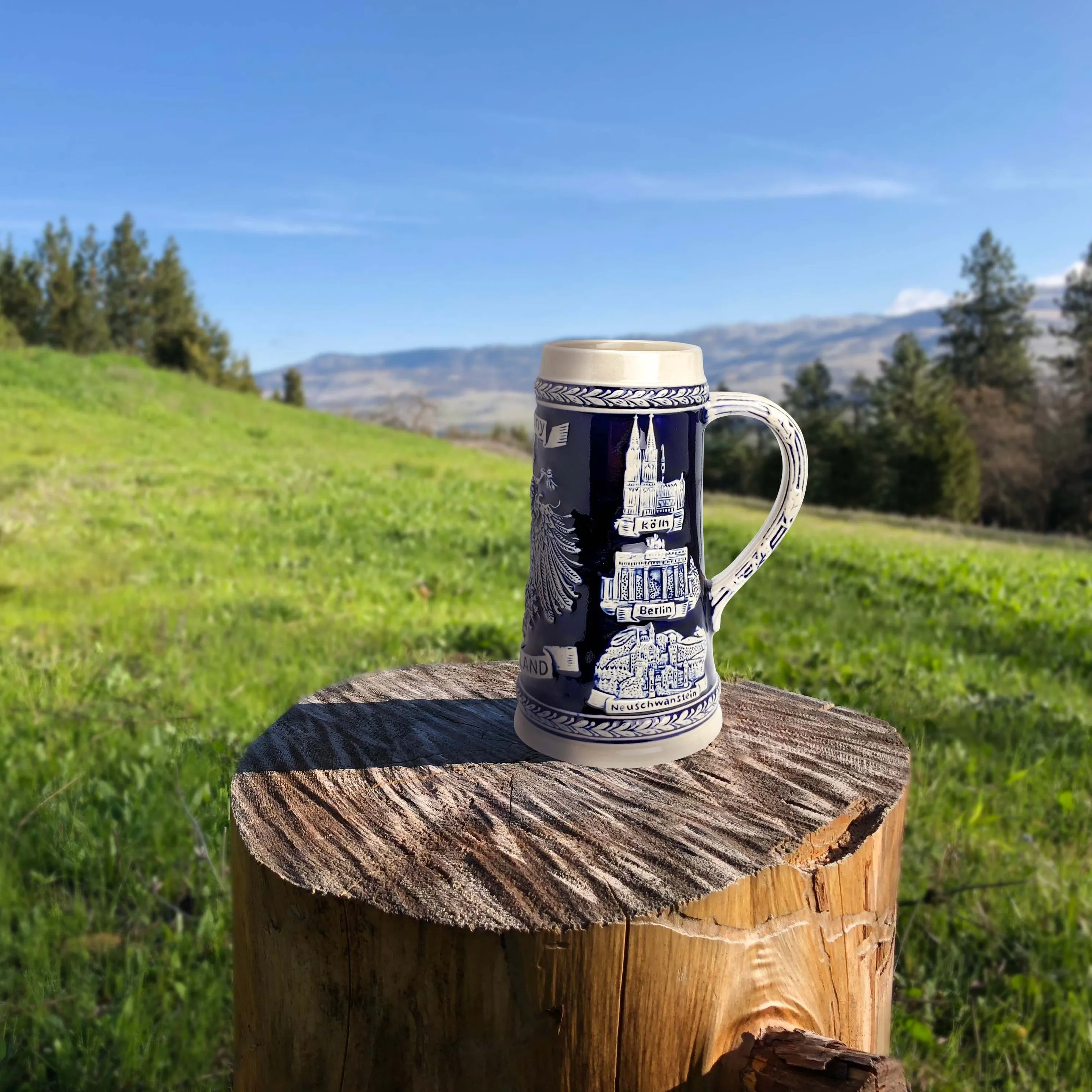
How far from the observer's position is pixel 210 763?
11.4 feet

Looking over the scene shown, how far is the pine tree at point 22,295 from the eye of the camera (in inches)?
1806

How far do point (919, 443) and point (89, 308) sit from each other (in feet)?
141

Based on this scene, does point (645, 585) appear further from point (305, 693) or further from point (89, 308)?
point (89, 308)

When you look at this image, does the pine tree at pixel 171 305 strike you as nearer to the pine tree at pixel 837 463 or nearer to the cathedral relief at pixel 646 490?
the pine tree at pixel 837 463

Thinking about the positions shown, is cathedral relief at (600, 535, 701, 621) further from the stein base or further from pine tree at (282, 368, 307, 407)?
pine tree at (282, 368, 307, 407)

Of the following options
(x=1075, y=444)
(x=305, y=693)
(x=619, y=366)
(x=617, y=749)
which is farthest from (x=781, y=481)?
(x=1075, y=444)

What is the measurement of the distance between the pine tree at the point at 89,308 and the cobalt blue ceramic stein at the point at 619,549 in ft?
173

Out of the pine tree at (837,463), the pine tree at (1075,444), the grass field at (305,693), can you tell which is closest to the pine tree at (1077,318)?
the pine tree at (1075,444)

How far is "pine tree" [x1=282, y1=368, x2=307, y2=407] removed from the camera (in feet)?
183

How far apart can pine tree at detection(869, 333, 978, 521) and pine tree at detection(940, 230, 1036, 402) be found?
2.26m

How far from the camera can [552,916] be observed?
58.6 inches

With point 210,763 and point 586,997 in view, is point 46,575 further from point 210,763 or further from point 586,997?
point 586,997

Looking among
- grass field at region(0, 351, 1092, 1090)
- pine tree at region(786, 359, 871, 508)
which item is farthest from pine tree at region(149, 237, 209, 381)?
grass field at region(0, 351, 1092, 1090)

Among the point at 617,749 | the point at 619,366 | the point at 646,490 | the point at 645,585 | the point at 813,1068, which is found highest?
the point at 619,366
